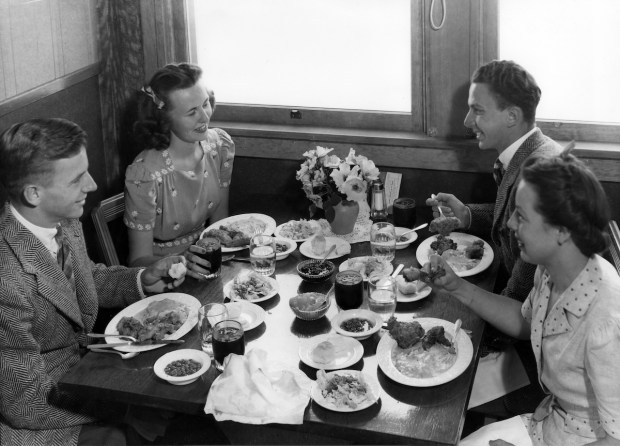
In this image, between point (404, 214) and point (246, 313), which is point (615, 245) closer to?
point (404, 214)

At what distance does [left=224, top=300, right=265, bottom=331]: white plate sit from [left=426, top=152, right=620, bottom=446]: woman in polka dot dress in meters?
0.69

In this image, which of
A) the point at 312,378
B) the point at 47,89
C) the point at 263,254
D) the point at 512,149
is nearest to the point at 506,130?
the point at 512,149

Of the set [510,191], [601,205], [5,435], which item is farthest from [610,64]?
[5,435]

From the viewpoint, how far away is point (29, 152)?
7.48 feet

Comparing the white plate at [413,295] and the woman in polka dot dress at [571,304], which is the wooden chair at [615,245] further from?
the white plate at [413,295]

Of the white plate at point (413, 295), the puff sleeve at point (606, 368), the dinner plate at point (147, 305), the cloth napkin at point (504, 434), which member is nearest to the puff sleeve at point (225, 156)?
the dinner plate at point (147, 305)

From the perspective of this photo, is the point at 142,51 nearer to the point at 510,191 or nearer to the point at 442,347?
the point at 510,191

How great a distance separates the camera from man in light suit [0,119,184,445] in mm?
2223

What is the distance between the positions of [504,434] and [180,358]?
0.92 meters

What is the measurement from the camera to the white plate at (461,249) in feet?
8.69

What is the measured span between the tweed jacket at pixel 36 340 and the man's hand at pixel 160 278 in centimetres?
21

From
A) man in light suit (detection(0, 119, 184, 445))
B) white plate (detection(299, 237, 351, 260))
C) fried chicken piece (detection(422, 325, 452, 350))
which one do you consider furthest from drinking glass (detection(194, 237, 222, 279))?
fried chicken piece (detection(422, 325, 452, 350))

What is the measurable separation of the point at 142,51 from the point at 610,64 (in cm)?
204

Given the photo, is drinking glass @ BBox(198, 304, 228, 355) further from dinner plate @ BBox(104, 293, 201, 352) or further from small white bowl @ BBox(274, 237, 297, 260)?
small white bowl @ BBox(274, 237, 297, 260)
